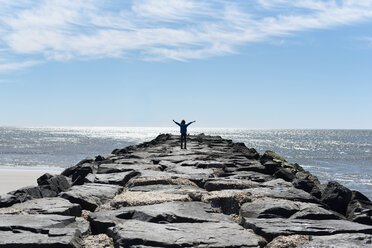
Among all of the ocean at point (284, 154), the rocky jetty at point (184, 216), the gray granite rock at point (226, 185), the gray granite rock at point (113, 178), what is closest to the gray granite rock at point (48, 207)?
the rocky jetty at point (184, 216)

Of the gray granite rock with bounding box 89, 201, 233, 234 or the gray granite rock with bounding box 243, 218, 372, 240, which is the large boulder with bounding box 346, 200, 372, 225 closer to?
the gray granite rock with bounding box 243, 218, 372, 240

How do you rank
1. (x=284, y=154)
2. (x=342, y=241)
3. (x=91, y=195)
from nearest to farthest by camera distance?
(x=342, y=241)
(x=91, y=195)
(x=284, y=154)

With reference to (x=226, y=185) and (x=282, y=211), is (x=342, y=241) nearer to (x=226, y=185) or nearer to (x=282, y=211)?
(x=282, y=211)

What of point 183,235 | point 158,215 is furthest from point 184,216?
point 183,235

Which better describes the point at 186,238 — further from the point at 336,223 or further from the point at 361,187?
the point at 361,187

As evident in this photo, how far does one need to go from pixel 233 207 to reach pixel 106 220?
3.80 feet

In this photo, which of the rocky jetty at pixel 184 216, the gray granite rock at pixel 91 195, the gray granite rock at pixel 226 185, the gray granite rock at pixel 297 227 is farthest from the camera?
the gray granite rock at pixel 226 185

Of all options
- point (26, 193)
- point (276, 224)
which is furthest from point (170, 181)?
point (276, 224)

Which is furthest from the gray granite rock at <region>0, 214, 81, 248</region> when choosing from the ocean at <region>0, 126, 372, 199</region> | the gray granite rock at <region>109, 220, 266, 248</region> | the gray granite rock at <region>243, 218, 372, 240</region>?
the ocean at <region>0, 126, 372, 199</region>

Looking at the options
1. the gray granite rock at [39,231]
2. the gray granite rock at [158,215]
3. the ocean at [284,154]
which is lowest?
the ocean at [284,154]

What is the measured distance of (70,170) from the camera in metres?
7.07

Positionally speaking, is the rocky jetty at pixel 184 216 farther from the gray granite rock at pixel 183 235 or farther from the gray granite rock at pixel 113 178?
the gray granite rock at pixel 113 178

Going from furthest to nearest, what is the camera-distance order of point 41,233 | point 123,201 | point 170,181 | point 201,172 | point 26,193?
point 201,172
point 170,181
point 26,193
point 123,201
point 41,233

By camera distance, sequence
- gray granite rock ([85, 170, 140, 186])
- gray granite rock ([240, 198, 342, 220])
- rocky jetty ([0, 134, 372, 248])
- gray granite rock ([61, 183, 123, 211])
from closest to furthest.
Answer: rocky jetty ([0, 134, 372, 248]), gray granite rock ([240, 198, 342, 220]), gray granite rock ([61, 183, 123, 211]), gray granite rock ([85, 170, 140, 186])
